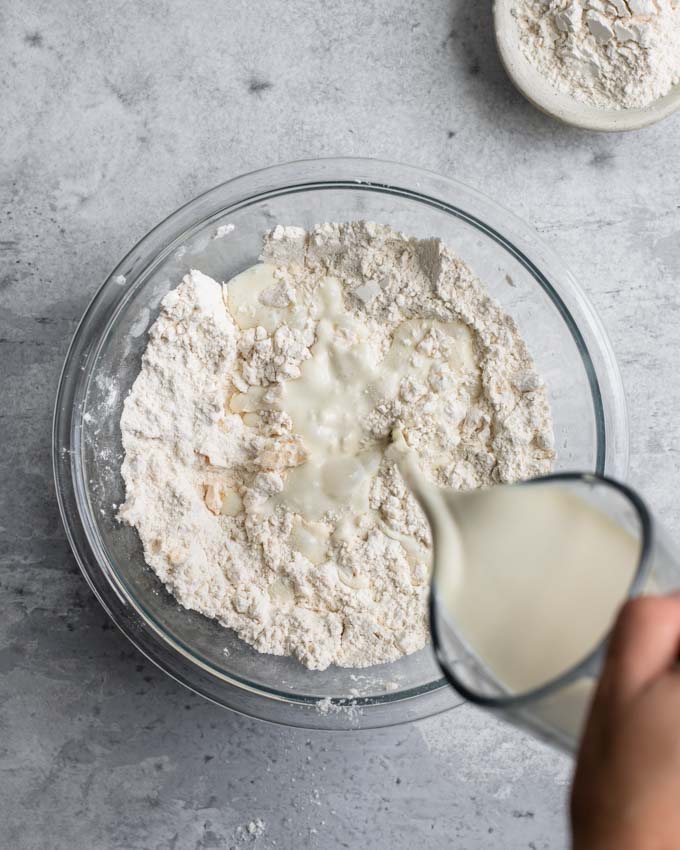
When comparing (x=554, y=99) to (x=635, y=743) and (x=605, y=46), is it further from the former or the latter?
(x=635, y=743)

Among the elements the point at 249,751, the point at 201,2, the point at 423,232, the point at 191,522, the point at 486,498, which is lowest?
the point at 249,751

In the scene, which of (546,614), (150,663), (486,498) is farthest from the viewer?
(150,663)

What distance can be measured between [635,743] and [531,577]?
0.29 m

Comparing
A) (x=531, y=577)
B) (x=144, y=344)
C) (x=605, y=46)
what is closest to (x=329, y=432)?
(x=144, y=344)

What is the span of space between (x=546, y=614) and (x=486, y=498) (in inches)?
7.8

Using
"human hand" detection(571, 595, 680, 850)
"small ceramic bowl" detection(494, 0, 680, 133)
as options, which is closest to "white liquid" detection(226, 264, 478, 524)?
"small ceramic bowl" detection(494, 0, 680, 133)

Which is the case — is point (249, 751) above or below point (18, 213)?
below

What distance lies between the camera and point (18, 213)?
1725 millimetres

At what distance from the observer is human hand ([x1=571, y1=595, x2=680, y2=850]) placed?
2.08 feet

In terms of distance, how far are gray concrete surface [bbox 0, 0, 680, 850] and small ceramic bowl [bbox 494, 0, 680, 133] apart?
71mm

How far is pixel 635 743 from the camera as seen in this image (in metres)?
0.64

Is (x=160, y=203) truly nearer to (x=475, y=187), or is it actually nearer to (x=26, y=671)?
(x=475, y=187)

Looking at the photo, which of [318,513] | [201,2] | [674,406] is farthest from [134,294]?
[674,406]

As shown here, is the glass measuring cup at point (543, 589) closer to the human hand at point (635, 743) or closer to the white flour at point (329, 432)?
the human hand at point (635, 743)
